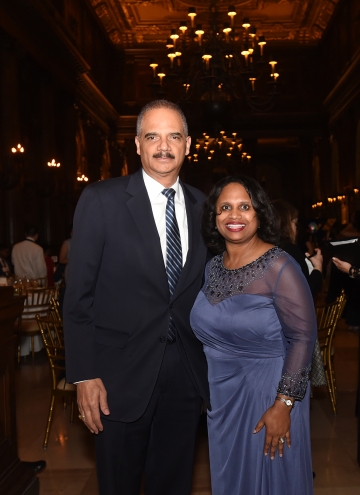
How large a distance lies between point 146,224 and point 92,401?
0.75 metres

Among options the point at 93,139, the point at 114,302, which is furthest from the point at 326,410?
the point at 93,139

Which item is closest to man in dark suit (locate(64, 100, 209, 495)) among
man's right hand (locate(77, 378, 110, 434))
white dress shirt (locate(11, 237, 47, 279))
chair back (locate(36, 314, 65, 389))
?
man's right hand (locate(77, 378, 110, 434))

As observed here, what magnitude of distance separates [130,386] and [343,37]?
19678 mm

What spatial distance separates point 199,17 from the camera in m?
21.3

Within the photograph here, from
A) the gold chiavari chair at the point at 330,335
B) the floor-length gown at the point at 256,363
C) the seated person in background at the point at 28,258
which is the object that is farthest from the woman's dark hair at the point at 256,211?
the seated person in background at the point at 28,258

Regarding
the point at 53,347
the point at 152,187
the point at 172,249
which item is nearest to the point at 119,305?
the point at 172,249

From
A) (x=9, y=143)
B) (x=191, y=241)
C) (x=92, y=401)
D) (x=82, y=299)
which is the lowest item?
(x=92, y=401)

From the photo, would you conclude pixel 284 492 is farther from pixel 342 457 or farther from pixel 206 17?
pixel 206 17

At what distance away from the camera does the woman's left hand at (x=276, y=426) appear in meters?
2.49

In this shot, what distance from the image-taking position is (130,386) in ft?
8.44

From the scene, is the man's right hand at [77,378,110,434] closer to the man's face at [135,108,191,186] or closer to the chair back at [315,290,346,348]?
the man's face at [135,108,191,186]

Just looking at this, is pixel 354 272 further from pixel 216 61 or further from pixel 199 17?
pixel 199 17

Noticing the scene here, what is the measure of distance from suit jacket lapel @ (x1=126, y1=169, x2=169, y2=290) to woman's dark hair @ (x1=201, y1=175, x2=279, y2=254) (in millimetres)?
276

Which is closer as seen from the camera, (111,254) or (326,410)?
(111,254)
